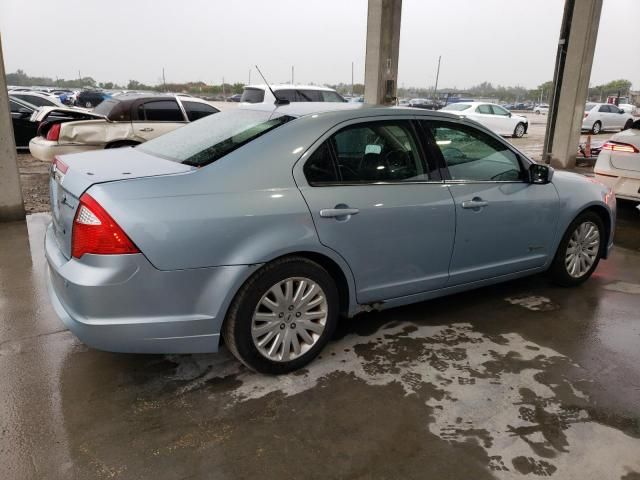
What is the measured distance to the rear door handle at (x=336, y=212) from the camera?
2889 millimetres

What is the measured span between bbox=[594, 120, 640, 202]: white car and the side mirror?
3.14 m

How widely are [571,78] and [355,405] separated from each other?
37.5ft

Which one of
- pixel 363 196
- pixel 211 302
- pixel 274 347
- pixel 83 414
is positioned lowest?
pixel 83 414

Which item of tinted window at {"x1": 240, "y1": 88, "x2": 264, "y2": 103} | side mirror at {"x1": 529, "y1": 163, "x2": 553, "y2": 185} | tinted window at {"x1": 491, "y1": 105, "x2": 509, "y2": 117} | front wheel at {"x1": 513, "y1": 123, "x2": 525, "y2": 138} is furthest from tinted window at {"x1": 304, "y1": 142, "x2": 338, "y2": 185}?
front wheel at {"x1": 513, "y1": 123, "x2": 525, "y2": 138}

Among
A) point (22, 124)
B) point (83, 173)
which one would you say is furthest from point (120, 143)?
point (83, 173)

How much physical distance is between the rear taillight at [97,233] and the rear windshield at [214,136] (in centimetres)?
60

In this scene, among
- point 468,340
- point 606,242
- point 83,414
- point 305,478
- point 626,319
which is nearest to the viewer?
point 305,478

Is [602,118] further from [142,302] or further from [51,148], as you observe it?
[142,302]

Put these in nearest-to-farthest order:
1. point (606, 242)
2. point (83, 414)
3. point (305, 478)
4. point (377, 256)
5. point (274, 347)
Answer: point (305, 478), point (83, 414), point (274, 347), point (377, 256), point (606, 242)

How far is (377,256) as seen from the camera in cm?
315

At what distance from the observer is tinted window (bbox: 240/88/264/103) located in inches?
529

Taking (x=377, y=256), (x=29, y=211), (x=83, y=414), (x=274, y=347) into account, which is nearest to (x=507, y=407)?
(x=377, y=256)

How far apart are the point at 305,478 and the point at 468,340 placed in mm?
1712

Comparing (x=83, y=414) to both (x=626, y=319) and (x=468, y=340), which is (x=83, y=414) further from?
(x=626, y=319)
